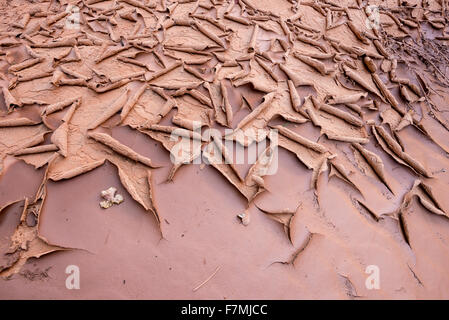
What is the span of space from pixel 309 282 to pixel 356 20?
3392 millimetres

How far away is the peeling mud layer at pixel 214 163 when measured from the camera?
1.79 metres

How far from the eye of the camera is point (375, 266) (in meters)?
1.91

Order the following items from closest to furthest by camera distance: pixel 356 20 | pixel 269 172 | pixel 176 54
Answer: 1. pixel 269 172
2. pixel 176 54
3. pixel 356 20

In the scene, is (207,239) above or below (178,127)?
below

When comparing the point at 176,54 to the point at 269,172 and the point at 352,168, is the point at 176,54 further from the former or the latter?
the point at 352,168

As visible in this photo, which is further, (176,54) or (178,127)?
(176,54)

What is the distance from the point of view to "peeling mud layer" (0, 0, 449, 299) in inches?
70.3

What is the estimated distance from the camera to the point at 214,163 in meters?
2.18

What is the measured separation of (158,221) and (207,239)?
1.08 ft

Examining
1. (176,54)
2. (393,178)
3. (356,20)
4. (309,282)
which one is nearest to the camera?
(309,282)
